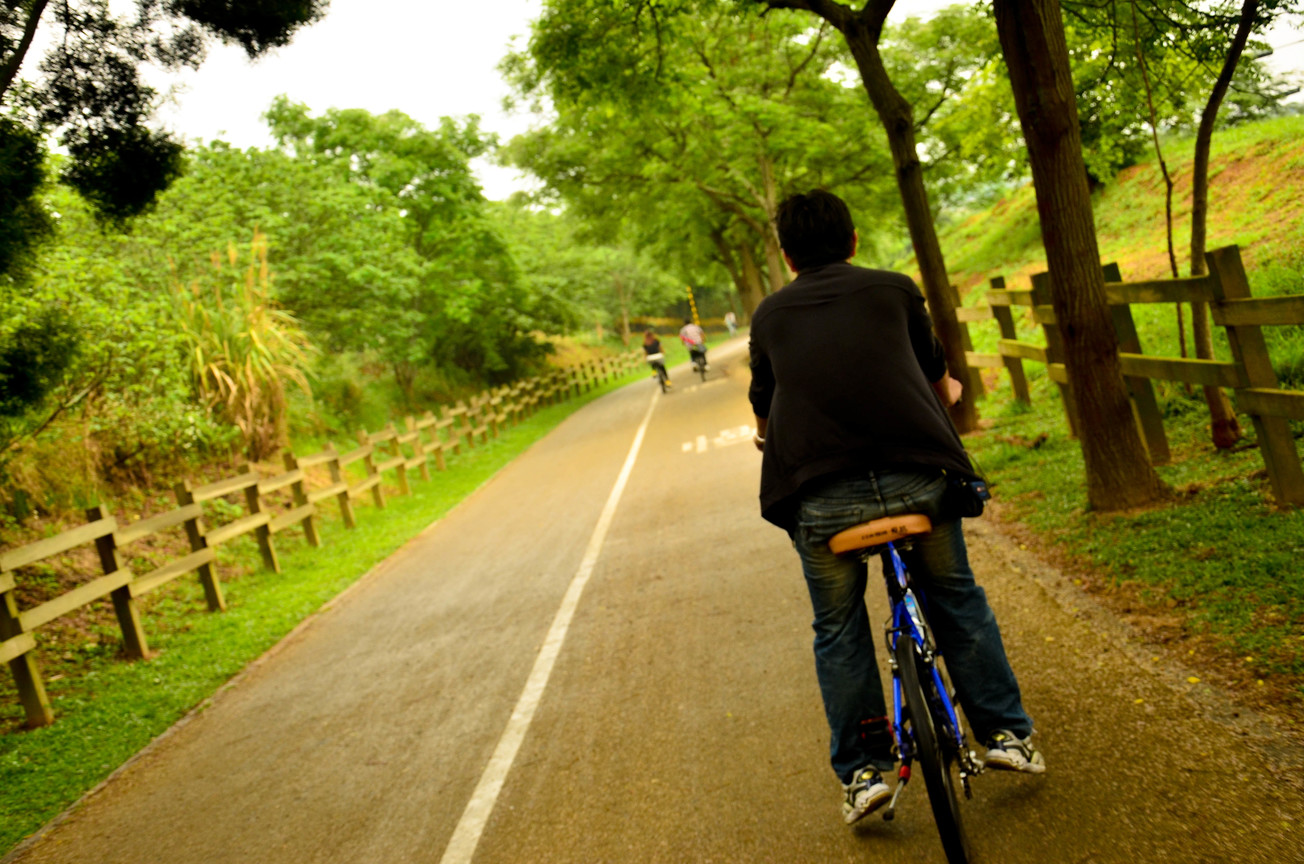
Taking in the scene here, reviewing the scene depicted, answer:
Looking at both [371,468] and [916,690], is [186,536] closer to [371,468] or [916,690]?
[371,468]

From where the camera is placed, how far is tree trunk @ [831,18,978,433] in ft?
31.6

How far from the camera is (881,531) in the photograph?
10.4 ft

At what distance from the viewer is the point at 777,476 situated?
3389 millimetres

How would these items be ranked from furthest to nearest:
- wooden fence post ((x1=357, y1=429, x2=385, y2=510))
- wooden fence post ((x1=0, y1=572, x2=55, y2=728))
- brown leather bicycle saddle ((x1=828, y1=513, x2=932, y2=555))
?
1. wooden fence post ((x1=357, y1=429, x2=385, y2=510))
2. wooden fence post ((x1=0, y1=572, x2=55, y2=728))
3. brown leather bicycle saddle ((x1=828, y1=513, x2=932, y2=555))

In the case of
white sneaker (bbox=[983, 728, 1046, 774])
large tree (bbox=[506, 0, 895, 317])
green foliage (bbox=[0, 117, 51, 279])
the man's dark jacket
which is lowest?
white sneaker (bbox=[983, 728, 1046, 774])

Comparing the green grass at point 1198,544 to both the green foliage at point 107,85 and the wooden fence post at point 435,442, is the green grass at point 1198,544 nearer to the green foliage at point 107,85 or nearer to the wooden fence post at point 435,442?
the green foliage at point 107,85

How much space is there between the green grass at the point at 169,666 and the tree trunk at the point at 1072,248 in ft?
21.6

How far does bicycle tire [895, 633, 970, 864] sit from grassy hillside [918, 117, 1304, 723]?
4.90ft

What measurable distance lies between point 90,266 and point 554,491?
6741mm

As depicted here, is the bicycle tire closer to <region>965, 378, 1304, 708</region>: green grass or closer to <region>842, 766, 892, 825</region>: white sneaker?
<region>842, 766, 892, 825</region>: white sneaker

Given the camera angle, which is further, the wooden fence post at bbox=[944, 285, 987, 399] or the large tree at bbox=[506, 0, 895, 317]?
the large tree at bbox=[506, 0, 895, 317]

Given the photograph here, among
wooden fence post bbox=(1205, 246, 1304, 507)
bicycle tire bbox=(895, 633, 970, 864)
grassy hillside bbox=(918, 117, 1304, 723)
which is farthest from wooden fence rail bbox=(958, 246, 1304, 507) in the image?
bicycle tire bbox=(895, 633, 970, 864)

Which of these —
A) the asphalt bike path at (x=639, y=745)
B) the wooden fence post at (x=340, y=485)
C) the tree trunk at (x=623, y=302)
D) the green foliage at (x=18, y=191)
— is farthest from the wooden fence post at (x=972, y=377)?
the tree trunk at (x=623, y=302)

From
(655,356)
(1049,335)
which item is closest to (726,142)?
(655,356)
